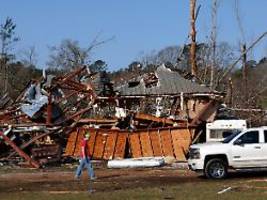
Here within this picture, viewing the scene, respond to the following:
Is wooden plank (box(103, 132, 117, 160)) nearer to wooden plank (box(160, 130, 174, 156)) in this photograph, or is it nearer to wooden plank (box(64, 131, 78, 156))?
wooden plank (box(64, 131, 78, 156))

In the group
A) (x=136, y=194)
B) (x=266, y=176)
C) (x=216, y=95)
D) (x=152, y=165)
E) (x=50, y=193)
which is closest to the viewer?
(x=136, y=194)

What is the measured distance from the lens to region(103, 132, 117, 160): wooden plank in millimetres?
34600

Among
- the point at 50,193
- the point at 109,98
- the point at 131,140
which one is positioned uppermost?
the point at 109,98

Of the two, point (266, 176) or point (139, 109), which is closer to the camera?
point (266, 176)

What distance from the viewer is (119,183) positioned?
76.9ft

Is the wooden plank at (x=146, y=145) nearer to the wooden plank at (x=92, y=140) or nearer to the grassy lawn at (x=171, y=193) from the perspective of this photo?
the wooden plank at (x=92, y=140)

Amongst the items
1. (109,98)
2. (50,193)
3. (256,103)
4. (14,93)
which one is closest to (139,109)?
(109,98)

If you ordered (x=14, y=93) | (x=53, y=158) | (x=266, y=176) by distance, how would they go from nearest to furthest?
(x=266, y=176)
(x=53, y=158)
(x=14, y=93)

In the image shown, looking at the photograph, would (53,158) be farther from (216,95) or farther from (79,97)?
(216,95)

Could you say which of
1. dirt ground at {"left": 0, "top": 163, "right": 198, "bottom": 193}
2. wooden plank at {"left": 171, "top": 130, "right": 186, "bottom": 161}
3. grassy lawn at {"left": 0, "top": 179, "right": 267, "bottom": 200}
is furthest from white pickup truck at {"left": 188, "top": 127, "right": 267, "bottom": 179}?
wooden plank at {"left": 171, "top": 130, "right": 186, "bottom": 161}

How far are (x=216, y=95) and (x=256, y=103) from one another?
1190 centimetres

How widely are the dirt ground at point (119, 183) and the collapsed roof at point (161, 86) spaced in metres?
6.82

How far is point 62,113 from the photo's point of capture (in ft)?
115

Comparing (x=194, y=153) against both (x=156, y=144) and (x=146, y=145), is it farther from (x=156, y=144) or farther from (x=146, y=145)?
(x=146, y=145)
